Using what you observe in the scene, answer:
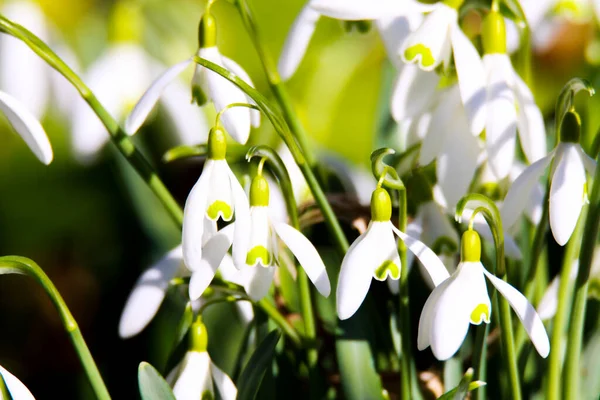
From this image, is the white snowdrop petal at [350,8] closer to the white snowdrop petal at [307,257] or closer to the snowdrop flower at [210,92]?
the snowdrop flower at [210,92]

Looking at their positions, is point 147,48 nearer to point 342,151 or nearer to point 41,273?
point 342,151

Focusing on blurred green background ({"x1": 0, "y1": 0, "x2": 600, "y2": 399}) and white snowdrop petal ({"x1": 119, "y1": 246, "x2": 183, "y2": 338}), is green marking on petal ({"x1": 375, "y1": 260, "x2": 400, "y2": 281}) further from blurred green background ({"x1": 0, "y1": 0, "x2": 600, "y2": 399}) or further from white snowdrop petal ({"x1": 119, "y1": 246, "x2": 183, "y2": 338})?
blurred green background ({"x1": 0, "y1": 0, "x2": 600, "y2": 399})

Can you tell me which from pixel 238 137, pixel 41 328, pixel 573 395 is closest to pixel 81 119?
pixel 238 137

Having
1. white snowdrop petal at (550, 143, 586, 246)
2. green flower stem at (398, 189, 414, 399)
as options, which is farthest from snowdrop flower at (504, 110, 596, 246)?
green flower stem at (398, 189, 414, 399)

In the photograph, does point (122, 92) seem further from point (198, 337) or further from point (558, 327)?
point (558, 327)

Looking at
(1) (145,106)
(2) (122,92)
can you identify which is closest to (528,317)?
(1) (145,106)

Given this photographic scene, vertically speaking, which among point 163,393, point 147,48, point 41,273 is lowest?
point 163,393
